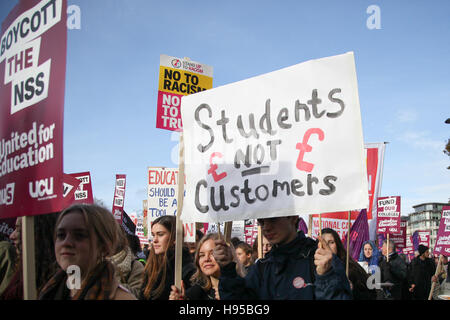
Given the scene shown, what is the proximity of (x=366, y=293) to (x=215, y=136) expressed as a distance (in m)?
2.84

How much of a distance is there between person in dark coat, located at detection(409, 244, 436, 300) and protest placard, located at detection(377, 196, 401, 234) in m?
0.91

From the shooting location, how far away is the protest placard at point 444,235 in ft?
36.3

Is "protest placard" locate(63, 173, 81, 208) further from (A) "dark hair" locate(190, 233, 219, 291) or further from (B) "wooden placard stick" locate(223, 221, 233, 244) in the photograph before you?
(B) "wooden placard stick" locate(223, 221, 233, 244)

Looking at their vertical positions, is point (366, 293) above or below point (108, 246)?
below

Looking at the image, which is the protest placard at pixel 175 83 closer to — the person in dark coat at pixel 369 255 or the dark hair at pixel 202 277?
the dark hair at pixel 202 277

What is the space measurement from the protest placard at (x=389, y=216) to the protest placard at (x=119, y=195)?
7134mm

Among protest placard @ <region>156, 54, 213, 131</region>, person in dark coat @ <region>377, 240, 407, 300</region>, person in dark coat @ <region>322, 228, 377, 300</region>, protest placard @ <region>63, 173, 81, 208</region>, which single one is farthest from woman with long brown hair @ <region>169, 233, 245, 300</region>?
person in dark coat @ <region>377, 240, 407, 300</region>

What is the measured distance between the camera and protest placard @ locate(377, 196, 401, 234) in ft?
37.0

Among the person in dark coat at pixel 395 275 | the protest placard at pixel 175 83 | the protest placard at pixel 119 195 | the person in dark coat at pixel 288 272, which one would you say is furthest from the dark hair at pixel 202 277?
the protest placard at pixel 119 195

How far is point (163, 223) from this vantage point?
478cm

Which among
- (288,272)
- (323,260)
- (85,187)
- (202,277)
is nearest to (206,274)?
(202,277)

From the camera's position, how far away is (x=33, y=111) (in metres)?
3.09
